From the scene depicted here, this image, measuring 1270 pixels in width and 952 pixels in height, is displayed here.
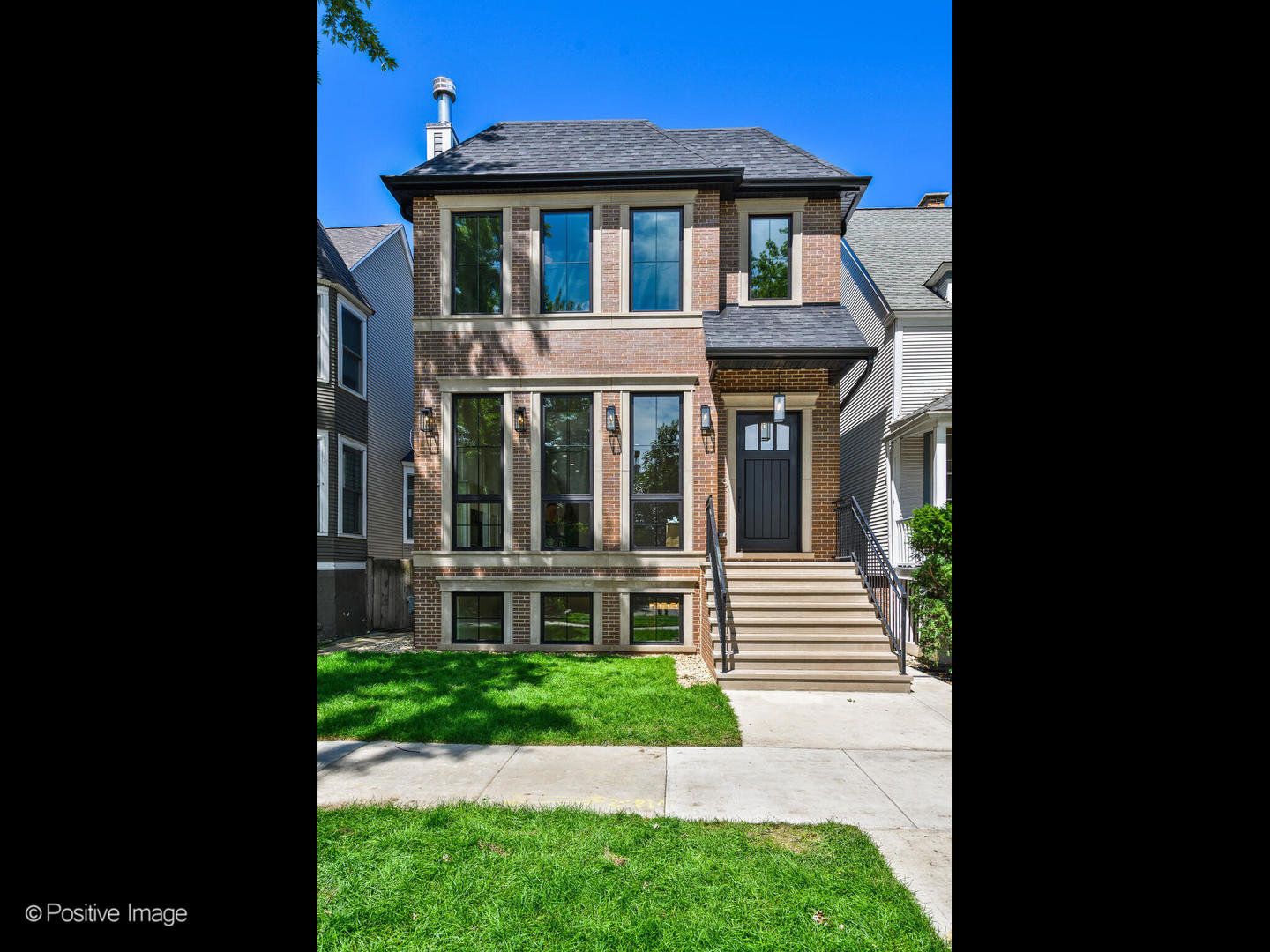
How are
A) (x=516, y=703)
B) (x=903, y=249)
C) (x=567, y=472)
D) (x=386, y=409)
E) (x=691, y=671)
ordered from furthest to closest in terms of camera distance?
1. (x=386, y=409)
2. (x=903, y=249)
3. (x=567, y=472)
4. (x=691, y=671)
5. (x=516, y=703)

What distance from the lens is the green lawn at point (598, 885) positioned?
8.64 feet

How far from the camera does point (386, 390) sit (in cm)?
1561

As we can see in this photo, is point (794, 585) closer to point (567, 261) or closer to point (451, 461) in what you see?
point (451, 461)

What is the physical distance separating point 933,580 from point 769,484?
271 cm

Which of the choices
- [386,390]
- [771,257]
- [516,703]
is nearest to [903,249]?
[771,257]

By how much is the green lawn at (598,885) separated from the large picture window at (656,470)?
252 inches

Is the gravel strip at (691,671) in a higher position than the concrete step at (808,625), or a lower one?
lower

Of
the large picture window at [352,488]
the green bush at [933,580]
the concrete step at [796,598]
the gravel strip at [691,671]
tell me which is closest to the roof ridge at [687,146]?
the green bush at [933,580]

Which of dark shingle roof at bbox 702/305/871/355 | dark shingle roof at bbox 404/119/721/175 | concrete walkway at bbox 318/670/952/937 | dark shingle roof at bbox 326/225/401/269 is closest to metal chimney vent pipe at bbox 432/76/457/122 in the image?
dark shingle roof at bbox 326/225/401/269

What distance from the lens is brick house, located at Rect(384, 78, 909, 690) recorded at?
9938mm

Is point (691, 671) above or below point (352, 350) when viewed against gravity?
below

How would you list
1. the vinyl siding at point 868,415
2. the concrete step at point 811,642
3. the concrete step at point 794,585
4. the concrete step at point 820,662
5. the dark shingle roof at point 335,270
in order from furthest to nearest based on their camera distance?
1. the vinyl siding at point 868,415
2. the dark shingle roof at point 335,270
3. the concrete step at point 794,585
4. the concrete step at point 811,642
5. the concrete step at point 820,662

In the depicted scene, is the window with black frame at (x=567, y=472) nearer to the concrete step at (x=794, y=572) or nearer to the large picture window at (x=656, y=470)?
the large picture window at (x=656, y=470)
